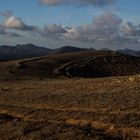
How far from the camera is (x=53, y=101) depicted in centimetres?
2986

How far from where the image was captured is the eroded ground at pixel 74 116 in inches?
772

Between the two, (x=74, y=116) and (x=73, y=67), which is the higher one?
(x=74, y=116)

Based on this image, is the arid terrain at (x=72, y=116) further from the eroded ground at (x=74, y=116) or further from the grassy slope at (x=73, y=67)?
the grassy slope at (x=73, y=67)

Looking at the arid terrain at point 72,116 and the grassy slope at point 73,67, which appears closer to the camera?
the arid terrain at point 72,116

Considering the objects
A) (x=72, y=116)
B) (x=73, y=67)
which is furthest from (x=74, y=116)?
(x=73, y=67)

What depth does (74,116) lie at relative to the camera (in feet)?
77.7

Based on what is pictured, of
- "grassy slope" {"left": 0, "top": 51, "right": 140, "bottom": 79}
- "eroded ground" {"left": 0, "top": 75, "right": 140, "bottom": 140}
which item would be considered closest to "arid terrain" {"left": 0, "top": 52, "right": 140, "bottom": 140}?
"eroded ground" {"left": 0, "top": 75, "right": 140, "bottom": 140}

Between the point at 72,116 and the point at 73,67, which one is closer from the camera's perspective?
the point at 72,116

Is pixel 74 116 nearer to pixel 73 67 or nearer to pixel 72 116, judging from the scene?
pixel 72 116

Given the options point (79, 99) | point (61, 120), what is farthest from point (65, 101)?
point (61, 120)

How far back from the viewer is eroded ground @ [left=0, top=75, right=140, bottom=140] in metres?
19.6

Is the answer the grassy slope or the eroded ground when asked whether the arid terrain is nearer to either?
the eroded ground

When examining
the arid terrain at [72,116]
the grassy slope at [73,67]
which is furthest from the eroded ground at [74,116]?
the grassy slope at [73,67]

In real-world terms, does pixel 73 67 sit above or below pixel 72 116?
below
